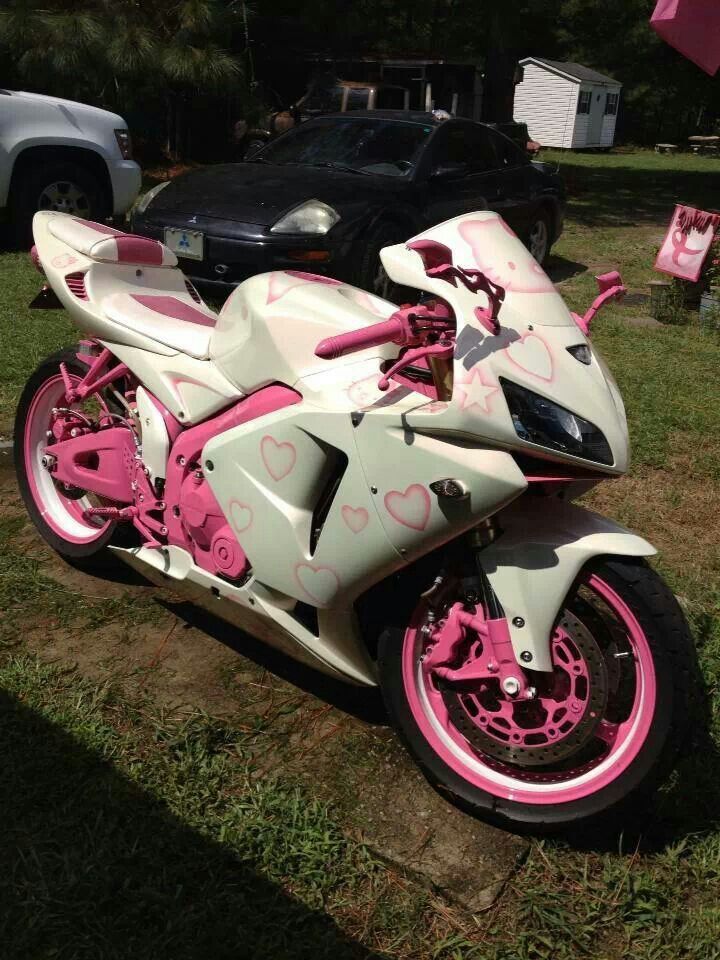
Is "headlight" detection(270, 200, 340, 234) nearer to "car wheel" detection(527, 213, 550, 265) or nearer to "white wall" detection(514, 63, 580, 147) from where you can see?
"car wheel" detection(527, 213, 550, 265)

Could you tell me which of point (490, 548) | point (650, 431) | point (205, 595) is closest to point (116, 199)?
point (650, 431)

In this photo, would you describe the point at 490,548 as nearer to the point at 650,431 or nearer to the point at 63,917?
the point at 63,917

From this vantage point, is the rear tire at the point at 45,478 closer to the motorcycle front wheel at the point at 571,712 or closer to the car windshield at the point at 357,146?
the motorcycle front wheel at the point at 571,712

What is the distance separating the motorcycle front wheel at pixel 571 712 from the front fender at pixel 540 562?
0.06m

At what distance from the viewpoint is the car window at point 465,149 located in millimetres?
7703

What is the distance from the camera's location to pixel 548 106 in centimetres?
4038

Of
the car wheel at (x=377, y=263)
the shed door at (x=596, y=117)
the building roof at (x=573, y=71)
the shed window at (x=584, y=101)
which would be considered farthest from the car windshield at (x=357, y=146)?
the shed door at (x=596, y=117)

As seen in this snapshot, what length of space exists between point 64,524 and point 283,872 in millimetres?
1788

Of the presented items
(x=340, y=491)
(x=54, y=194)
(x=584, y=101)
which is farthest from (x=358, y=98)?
(x=584, y=101)

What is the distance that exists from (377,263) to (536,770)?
16.4 feet

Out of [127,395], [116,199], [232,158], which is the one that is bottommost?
[232,158]

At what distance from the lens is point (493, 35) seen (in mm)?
15000

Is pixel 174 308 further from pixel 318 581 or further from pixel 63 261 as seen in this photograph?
pixel 318 581

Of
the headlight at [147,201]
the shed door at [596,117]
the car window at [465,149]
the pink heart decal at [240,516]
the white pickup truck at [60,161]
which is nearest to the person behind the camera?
the pink heart decal at [240,516]
